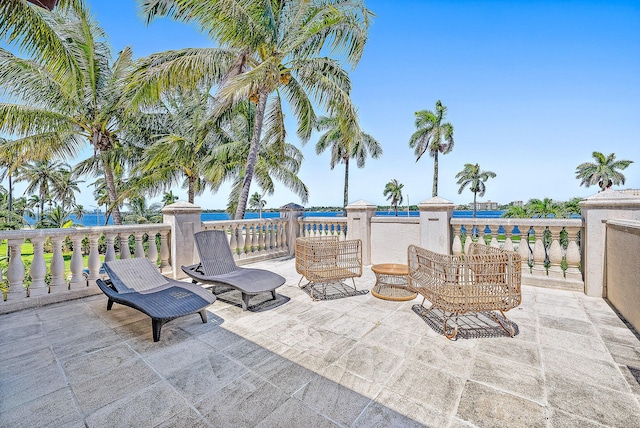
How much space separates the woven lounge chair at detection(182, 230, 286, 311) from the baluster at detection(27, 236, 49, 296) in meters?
2.03

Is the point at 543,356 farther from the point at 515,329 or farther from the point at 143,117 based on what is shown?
the point at 143,117

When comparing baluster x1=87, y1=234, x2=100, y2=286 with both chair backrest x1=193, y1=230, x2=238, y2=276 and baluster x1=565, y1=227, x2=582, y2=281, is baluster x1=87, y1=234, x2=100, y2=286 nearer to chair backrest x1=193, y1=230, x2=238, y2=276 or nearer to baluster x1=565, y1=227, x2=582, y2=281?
chair backrest x1=193, y1=230, x2=238, y2=276

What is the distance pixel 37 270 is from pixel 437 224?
24.0ft

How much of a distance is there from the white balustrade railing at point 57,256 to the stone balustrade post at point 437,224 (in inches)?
225

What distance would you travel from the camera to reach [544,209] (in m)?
27.9

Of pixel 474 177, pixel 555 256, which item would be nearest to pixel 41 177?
pixel 555 256

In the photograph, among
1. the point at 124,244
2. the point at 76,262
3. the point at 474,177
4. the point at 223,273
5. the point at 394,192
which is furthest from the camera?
the point at 394,192

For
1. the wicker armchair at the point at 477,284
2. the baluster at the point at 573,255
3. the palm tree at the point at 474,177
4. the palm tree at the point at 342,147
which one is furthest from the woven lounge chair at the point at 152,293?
the palm tree at the point at 474,177

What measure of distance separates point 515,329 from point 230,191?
49.3 feet

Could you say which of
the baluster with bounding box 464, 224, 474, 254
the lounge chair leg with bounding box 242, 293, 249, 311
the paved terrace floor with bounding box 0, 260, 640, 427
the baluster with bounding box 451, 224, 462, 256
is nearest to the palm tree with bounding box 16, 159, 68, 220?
the paved terrace floor with bounding box 0, 260, 640, 427

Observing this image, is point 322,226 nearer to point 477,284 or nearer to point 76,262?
point 477,284

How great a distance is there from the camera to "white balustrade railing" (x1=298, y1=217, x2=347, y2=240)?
807 cm

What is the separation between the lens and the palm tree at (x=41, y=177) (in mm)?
32028

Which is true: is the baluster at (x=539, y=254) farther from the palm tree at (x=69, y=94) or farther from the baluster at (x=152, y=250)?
the palm tree at (x=69, y=94)
